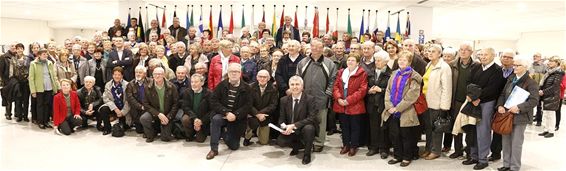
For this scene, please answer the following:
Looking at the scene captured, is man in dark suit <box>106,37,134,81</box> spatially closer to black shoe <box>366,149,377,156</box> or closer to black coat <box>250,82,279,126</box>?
black coat <box>250,82,279,126</box>

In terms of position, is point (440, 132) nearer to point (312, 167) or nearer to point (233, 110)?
point (312, 167)

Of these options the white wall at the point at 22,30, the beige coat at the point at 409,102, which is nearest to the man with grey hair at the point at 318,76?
the beige coat at the point at 409,102

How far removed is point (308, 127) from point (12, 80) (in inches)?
184

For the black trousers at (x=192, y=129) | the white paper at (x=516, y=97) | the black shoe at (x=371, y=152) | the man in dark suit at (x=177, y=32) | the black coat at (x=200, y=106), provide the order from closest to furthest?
the white paper at (x=516, y=97) < the black shoe at (x=371, y=152) < the black coat at (x=200, y=106) < the black trousers at (x=192, y=129) < the man in dark suit at (x=177, y=32)

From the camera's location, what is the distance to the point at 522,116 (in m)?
3.56

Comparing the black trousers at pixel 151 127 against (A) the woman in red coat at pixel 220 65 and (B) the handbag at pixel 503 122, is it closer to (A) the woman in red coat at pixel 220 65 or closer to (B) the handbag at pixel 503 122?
(A) the woman in red coat at pixel 220 65

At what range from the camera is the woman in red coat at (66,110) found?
5105 mm

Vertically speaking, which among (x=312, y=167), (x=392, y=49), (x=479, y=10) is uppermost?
(x=479, y=10)

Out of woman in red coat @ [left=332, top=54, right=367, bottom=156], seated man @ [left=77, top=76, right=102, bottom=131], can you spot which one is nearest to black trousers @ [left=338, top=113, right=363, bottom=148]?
woman in red coat @ [left=332, top=54, right=367, bottom=156]

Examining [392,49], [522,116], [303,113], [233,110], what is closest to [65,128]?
[233,110]

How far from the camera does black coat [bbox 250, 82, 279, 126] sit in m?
4.48

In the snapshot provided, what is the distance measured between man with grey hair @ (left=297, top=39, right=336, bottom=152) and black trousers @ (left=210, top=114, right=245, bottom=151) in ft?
2.96

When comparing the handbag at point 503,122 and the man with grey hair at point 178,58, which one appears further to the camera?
the man with grey hair at point 178,58

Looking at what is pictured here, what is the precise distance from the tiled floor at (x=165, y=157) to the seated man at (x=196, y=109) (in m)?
0.16
